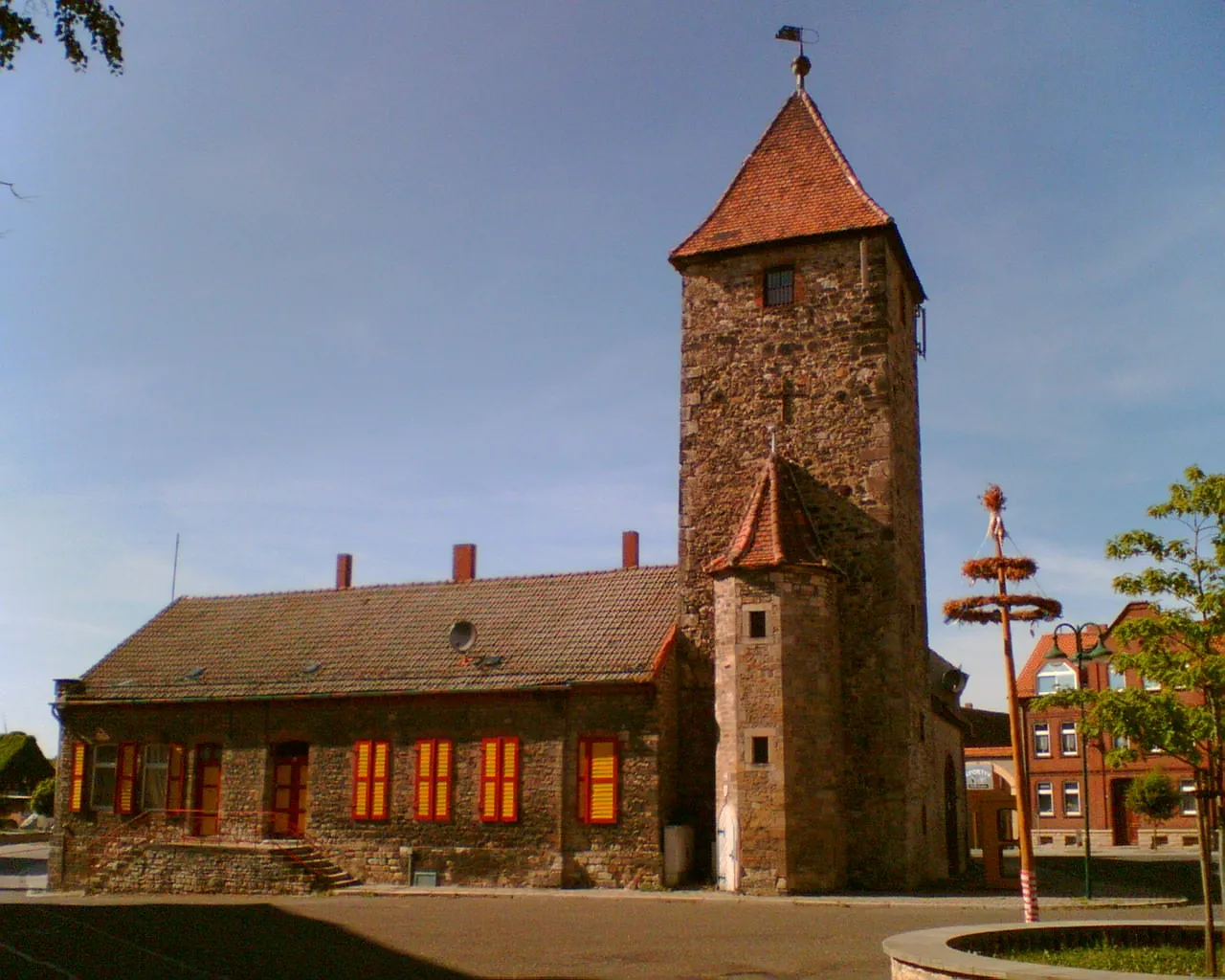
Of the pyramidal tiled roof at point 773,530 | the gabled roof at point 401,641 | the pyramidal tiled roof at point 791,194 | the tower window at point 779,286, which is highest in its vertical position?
the pyramidal tiled roof at point 791,194

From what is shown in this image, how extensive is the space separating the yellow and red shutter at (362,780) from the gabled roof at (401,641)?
3.81 ft

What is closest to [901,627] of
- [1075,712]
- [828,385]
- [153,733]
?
[828,385]

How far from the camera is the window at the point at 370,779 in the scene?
24438 mm

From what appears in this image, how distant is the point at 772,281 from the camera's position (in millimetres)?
24766

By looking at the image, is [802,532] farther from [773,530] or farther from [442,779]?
[442,779]

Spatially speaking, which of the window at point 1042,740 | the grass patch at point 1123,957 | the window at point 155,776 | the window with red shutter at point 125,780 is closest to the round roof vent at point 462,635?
the window at point 155,776

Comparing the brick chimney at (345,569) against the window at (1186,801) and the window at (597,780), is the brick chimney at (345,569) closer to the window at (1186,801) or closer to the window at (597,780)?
the window at (597,780)

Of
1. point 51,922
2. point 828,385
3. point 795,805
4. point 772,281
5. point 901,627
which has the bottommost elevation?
point 51,922

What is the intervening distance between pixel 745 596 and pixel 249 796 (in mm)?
11793

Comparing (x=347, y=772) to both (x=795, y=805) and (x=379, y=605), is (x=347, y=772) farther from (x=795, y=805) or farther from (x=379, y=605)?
(x=795, y=805)

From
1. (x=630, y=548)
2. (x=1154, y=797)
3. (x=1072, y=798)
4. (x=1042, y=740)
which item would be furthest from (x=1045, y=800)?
(x=630, y=548)

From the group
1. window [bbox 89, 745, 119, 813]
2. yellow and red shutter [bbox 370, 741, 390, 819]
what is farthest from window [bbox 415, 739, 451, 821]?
window [bbox 89, 745, 119, 813]

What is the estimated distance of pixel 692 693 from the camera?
23.2m

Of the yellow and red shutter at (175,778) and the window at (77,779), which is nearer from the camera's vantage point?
the yellow and red shutter at (175,778)
